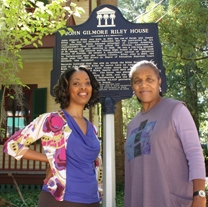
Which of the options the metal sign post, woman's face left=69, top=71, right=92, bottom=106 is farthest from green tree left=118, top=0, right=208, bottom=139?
woman's face left=69, top=71, right=92, bottom=106

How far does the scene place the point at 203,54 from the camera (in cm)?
959

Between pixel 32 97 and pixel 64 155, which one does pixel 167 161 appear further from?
pixel 32 97

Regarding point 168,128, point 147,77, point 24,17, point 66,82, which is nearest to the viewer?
point 168,128

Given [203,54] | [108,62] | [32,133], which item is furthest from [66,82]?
[203,54]

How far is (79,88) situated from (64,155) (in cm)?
70

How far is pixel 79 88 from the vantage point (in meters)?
2.75

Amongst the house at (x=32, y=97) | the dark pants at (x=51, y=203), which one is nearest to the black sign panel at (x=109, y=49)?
the dark pants at (x=51, y=203)

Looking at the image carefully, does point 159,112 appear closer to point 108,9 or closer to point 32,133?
point 32,133

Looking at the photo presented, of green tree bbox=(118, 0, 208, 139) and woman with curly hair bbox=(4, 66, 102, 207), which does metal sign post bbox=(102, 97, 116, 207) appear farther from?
green tree bbox=(118, 0, 208, 139)

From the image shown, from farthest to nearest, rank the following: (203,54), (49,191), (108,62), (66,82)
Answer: (203,54) → (108,62) → (66,82) → (49,191)

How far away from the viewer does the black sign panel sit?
162 inches

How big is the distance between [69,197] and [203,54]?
8.48 meters

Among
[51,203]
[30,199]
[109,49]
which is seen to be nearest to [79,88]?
[51,203]

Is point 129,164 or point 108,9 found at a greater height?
point 108,9
